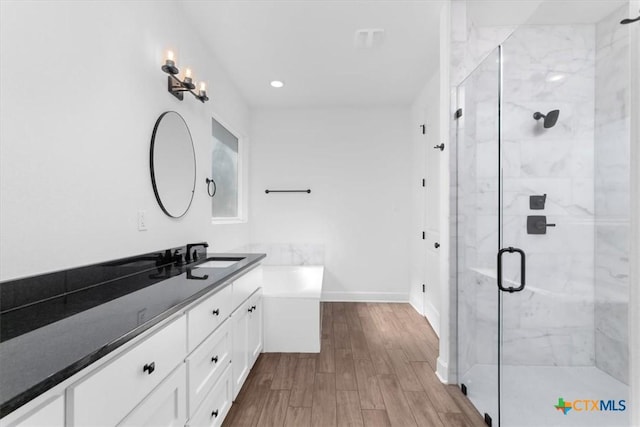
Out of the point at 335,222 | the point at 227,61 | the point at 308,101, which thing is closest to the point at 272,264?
the point at 335,222

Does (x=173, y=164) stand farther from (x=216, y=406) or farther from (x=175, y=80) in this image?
(x=216, y=406)

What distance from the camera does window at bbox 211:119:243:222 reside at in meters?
3.00

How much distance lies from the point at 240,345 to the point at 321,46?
2.50 metres

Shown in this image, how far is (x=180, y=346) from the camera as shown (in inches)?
45.2

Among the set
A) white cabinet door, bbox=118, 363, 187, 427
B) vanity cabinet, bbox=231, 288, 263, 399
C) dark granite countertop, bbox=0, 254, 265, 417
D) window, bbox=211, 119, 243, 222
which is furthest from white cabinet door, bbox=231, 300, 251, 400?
Result: window, bbox=211, 119, 243, 222

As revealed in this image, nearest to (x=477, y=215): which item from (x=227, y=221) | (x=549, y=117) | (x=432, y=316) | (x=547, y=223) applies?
(x=547, y=223)

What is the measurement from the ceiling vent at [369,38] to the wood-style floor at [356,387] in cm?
268

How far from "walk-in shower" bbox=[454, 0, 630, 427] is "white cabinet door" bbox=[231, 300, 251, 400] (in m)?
1.50

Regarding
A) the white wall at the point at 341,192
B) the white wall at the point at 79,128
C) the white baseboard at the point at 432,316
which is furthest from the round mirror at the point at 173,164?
the white baseboard at the point at 432,316

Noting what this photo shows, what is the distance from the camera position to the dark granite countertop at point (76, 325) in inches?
23.1

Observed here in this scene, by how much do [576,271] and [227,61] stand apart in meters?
3.15

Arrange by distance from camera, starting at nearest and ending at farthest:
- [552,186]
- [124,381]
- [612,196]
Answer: [124,381] < [612,196] < [552,186]

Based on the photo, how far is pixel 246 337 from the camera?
6.68 ft

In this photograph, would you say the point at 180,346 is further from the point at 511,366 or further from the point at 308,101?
the point at 308,101
